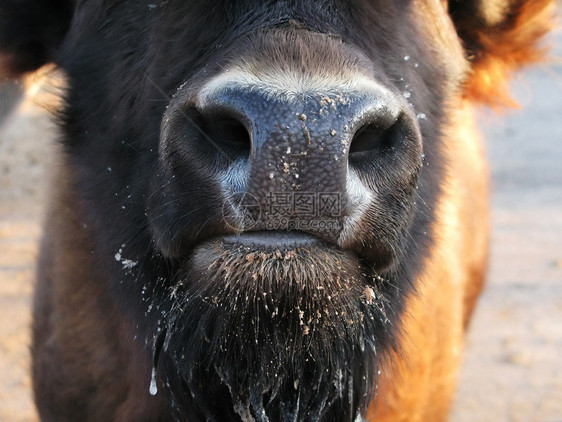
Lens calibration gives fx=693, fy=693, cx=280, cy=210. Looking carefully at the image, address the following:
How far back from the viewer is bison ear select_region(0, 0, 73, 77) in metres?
2.69

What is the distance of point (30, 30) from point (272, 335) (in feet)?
5.41

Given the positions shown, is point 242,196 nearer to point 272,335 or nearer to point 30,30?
point 272,335

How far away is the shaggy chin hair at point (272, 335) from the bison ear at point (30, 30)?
1.29m

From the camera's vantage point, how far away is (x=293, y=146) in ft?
5.32

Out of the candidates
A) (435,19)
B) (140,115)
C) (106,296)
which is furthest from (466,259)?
(140,115)

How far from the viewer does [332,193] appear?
1.67 metres

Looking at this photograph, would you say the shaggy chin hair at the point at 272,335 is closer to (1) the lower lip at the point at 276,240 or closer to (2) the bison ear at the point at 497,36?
(1) the lower lip at the point at 276,240

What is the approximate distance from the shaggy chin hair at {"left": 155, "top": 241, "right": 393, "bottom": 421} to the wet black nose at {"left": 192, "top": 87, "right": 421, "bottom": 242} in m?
0.12

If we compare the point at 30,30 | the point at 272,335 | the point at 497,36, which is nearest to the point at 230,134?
the point at 272,335

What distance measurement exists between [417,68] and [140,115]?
961 millimetres

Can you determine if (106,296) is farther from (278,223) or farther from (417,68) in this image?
(417,68)

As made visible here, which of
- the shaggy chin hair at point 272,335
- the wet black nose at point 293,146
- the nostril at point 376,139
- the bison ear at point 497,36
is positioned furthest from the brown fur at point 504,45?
the wet black nose at point 293,146

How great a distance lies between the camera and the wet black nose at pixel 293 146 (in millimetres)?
1604

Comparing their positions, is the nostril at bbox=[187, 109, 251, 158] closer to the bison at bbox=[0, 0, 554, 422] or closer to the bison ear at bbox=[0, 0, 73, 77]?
the bison at bbox=[0, 0, 554, 422]
